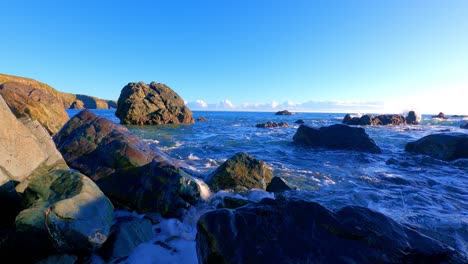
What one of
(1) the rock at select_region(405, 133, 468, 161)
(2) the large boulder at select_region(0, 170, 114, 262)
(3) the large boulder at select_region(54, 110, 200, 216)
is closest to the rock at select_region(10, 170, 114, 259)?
(2) the large boulder at select_region(0, 170, 114, 262)

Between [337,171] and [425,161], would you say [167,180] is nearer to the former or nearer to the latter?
[337,171]

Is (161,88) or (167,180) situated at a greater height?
(161,88)

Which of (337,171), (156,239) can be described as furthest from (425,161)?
(156,239)

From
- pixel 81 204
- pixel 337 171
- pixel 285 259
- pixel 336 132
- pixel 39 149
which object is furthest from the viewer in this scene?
pixel 336 132

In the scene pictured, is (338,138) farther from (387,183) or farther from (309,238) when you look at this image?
(309,238)

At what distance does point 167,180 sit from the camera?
5.29 metres

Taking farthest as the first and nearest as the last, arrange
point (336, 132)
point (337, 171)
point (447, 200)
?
point (336, 132) < point (337, 171) < point (447, 200)

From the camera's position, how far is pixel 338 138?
1716 centimetres

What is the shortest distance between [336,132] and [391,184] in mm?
9873

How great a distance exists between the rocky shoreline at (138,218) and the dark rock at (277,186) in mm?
35

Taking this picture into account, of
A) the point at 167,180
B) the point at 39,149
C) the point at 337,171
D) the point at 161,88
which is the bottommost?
the point at 337,171

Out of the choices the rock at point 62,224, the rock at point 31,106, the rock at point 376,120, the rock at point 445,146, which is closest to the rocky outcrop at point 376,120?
the rock at point 376,120

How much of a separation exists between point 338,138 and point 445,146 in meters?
5.90

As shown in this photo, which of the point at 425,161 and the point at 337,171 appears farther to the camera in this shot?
the point at 425,161
